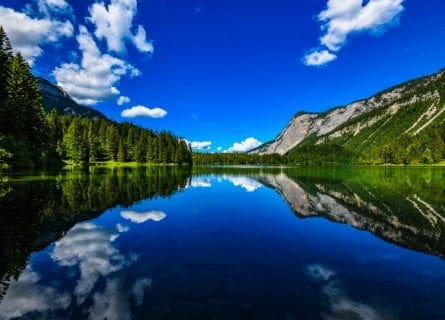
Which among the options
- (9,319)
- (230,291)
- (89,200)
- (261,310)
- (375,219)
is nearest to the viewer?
(9,319)

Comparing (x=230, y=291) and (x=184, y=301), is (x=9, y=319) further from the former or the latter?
(x=230, y=291)

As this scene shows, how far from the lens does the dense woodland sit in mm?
59531

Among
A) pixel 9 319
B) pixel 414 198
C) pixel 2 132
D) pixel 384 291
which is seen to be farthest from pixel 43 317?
pixel 2 132

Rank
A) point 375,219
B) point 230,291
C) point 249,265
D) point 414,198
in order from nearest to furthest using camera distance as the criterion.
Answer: point 230,291
point 249,265
point 375,219
point 414,198

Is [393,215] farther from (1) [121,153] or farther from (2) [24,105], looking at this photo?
(1) [121,153]

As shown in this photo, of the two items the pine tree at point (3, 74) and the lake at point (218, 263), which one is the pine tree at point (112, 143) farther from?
the lake at point (218, 263)

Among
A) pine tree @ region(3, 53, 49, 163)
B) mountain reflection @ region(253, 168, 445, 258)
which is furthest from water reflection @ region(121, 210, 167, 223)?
pine tree @ region(3, 53, 49, 163)

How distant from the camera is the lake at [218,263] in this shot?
394 inches

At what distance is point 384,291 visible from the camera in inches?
455

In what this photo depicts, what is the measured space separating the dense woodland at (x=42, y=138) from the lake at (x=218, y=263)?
3924 cm

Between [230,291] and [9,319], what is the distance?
644 centimetres

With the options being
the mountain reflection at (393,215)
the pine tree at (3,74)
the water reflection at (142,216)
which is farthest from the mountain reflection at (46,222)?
the pine tree at (3,74)

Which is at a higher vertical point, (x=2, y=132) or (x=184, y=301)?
(x=2, y=132)

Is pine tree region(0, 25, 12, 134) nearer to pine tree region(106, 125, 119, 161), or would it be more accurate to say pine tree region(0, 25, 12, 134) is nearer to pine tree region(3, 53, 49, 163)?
pine tree region(3, 53, 49, 163)
